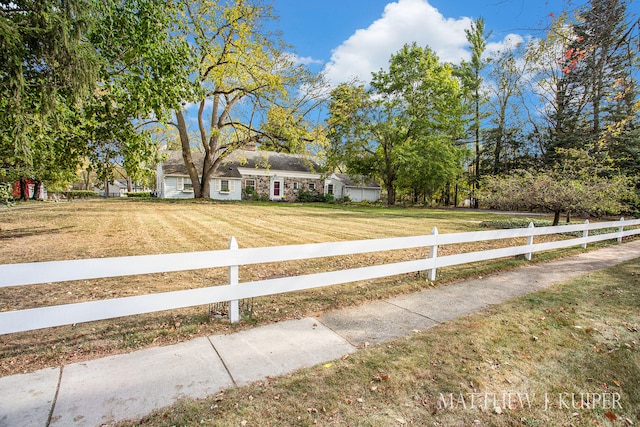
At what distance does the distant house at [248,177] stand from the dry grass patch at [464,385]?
2600cm

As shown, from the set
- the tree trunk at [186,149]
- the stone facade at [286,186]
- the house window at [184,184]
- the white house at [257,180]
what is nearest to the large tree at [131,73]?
the tree trunk at [186,149]

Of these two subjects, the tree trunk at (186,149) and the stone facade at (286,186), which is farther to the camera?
the stone facade at (286,186)

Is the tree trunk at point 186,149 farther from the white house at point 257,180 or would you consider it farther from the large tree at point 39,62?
the large tree at point 39,62

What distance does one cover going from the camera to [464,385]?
9.28 feet

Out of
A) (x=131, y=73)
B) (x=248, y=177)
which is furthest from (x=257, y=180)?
(x=131, y=73)

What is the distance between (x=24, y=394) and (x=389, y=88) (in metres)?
31.4

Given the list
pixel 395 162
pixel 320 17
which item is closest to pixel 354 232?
pixel 320 17

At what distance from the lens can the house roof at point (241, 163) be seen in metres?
30.3

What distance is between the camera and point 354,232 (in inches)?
470

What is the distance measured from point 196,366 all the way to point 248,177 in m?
32.3

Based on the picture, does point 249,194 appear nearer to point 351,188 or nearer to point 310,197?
point 310,197

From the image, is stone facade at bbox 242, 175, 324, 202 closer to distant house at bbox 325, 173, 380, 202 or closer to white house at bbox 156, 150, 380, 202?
white house at bbox 156, 150, 380, 202

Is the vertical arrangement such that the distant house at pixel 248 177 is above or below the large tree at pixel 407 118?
below

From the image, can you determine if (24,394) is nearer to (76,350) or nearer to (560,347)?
(76,350)
